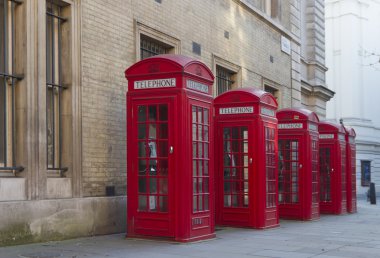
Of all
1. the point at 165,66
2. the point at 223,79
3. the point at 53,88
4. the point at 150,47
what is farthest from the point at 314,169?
the point at 53,88

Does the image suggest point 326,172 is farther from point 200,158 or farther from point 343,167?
point 200,158

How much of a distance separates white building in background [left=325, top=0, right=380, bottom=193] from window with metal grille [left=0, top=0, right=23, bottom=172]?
30354mm

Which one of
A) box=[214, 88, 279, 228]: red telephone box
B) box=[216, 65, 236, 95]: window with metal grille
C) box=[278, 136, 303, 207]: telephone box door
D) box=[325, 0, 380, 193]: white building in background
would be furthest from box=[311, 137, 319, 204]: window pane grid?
box=[325, 0, 380, 193]: white building in background

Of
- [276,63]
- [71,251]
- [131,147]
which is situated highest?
[276,63]

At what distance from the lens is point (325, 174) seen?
1688 cm

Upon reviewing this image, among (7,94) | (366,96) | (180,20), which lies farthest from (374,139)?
(7,94)

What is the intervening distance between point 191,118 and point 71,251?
281 cm

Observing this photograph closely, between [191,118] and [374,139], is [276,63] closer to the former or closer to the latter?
[191,118]

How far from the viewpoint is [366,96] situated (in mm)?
38688

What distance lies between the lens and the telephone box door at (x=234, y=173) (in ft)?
38.8

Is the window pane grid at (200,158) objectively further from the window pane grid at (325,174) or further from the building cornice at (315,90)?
the building cornice at (315,90)

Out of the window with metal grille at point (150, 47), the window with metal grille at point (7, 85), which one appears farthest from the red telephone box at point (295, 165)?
the window with metal grille at point (7, 85)

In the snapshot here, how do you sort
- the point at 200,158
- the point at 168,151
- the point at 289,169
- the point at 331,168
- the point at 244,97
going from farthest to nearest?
the point at 331,168, the point at 289,169, the point at 244,97, the point at 200,158, the point at 168,151

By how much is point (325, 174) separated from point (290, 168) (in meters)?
3.10
